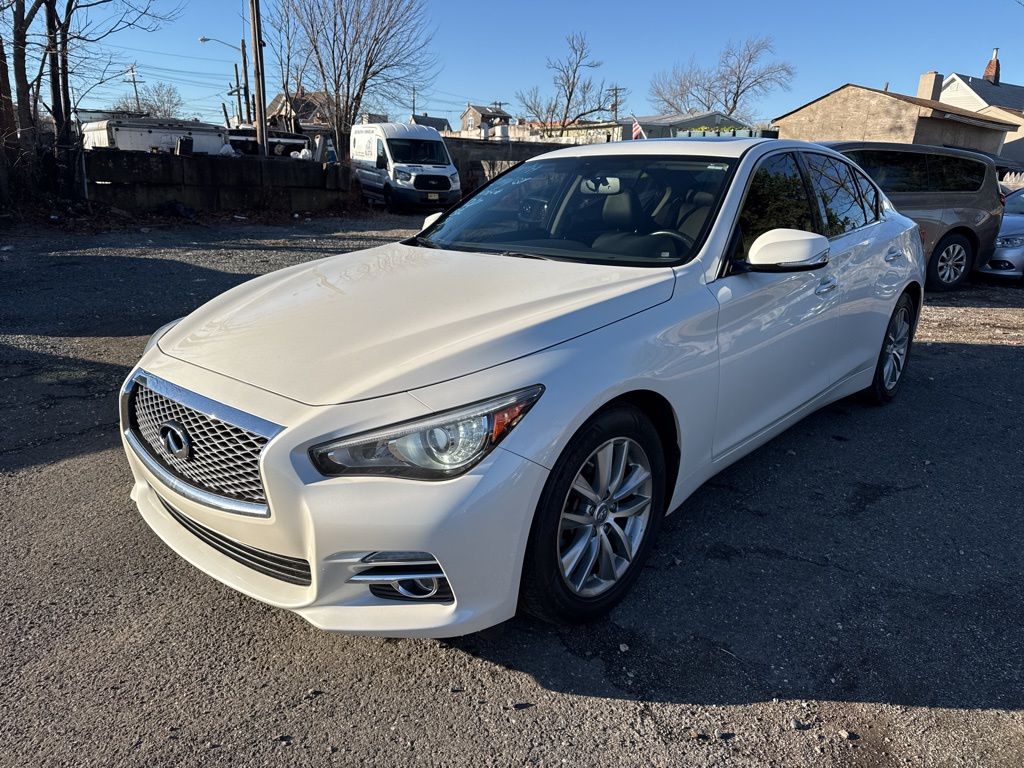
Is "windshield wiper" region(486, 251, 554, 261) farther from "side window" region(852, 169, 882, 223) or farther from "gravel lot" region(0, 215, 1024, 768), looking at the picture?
"side window" region(852, 169, 882, 223)

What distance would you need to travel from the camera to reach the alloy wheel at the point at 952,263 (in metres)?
9.42

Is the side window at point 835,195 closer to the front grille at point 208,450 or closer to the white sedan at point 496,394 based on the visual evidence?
the white sedan at point 496,394

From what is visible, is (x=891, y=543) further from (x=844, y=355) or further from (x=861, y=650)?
(x=844, y=355)

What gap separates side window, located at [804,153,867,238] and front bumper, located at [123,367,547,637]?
275 centimetres

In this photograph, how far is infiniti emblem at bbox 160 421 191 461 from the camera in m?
2.39

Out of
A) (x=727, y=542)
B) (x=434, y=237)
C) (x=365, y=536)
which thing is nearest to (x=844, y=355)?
(x=727, y=542)

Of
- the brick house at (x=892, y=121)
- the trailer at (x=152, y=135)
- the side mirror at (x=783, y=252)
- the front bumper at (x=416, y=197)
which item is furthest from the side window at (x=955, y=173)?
the brick house at (x=892, y=121)

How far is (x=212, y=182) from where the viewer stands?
1577 cm

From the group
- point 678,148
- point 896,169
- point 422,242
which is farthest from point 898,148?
point 422,242

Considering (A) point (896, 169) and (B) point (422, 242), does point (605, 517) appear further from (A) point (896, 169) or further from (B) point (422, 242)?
(A) point (896, 169)

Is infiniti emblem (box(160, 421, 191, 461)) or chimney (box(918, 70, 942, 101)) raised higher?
chimney (box(918, 70, 942, 101))

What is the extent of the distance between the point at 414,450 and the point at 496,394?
0.96ft

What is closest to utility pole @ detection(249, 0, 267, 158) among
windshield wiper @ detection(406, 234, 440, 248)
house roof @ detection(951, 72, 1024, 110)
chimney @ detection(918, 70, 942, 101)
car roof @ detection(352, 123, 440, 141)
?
car roof @ detection(352, 123, 440, 141)

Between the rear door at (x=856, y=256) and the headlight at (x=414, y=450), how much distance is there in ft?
8.54
